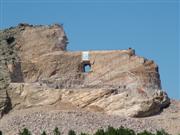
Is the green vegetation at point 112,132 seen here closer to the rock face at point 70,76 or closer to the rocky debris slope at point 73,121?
the rocky debris slope at point 73,121

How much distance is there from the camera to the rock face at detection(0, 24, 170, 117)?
67.3m

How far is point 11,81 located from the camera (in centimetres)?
7062

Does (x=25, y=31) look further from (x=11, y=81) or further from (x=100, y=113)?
(x=100, y=113)

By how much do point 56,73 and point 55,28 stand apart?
384 cm

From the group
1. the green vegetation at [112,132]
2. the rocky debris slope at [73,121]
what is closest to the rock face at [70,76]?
the rocky debris slope at [73,121]

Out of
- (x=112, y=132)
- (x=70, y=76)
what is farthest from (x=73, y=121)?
(x=70, y=76)

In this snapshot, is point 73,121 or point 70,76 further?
point 70,76

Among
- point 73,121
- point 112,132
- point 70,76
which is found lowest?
point 112,132

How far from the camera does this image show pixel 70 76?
71500 mm

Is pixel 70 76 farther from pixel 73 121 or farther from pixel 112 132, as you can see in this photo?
pixel 112 132

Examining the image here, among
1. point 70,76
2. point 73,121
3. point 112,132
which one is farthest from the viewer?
point 70,76

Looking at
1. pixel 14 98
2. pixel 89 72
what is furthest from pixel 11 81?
pixel 89 72

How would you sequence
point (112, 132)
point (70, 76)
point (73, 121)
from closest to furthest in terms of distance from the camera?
point (112, 132) < point (73, 121) < point (70, 76)

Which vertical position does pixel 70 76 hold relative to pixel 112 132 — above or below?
above
